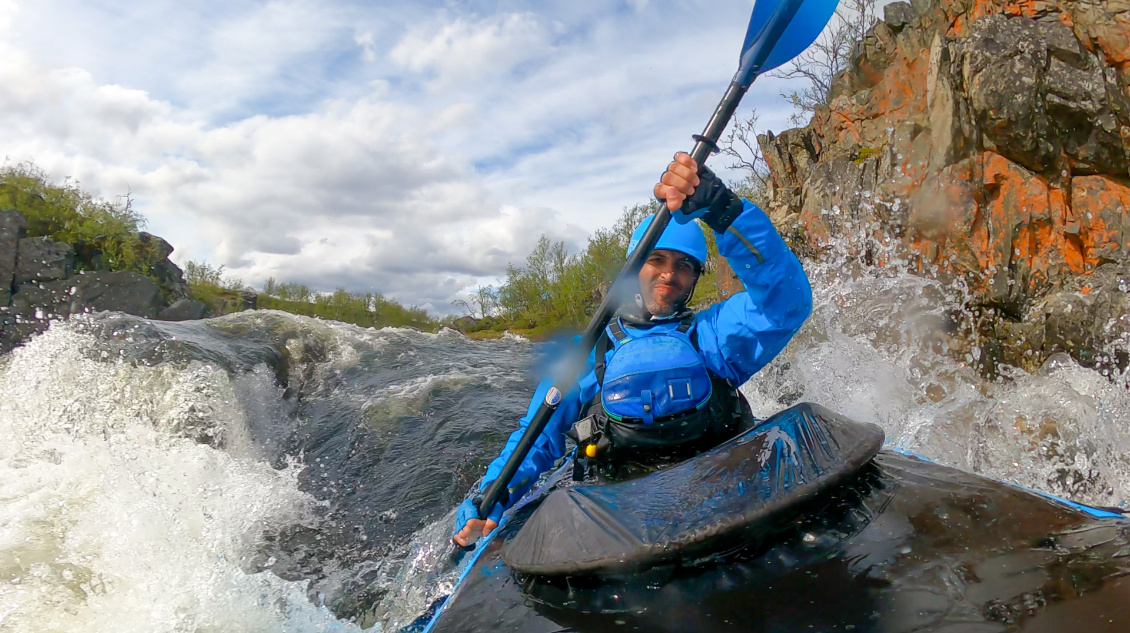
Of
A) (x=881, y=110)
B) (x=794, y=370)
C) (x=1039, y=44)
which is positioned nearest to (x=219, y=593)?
(x=794, y=370)

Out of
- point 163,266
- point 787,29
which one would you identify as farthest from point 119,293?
point 787,29

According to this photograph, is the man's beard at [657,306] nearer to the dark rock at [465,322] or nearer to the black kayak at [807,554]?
the black kayak at [807,554]

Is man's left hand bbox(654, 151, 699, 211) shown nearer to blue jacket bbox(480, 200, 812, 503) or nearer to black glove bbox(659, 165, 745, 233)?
black glove bbox(659, 165, 745, 233)

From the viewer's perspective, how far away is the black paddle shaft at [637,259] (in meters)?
2.11

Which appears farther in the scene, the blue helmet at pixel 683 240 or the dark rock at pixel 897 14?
the dark rock at pixel 897 14

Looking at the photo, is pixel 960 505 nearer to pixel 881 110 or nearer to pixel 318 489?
pixel 318 489

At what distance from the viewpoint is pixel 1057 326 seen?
6.50 metres

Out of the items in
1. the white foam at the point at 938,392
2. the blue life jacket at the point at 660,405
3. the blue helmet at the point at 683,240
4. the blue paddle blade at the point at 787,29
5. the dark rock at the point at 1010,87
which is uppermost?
the dark rock at the point at 1010,87

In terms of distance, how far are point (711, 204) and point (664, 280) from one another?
22.5 inches

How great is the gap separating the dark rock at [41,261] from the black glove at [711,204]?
20.0 metres

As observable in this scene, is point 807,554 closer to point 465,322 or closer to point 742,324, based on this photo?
point 742,324

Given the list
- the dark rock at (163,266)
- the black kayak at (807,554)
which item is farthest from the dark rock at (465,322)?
the black kayak at (807,554)

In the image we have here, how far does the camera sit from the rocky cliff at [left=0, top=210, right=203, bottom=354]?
14.6 m

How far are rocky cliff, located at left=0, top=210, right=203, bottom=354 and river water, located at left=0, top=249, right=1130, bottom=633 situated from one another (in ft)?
34.1
